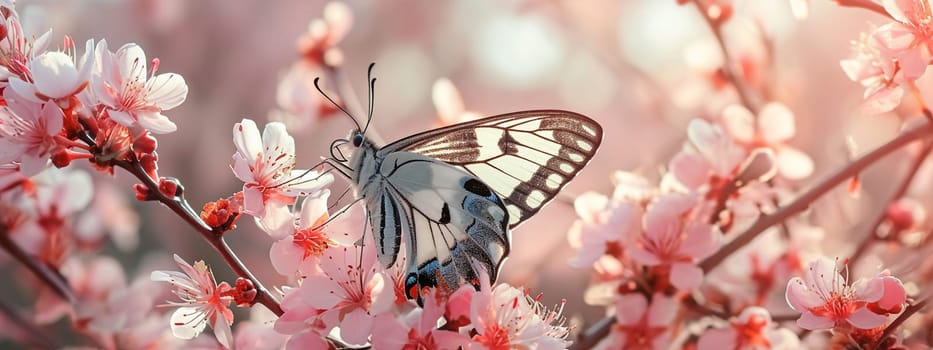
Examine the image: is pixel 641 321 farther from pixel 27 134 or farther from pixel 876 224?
pixel 27 134

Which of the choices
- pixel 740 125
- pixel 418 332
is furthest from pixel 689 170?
pixel 418 332

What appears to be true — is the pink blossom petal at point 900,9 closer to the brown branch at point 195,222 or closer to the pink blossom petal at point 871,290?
the pink blossom petal at point 871,290

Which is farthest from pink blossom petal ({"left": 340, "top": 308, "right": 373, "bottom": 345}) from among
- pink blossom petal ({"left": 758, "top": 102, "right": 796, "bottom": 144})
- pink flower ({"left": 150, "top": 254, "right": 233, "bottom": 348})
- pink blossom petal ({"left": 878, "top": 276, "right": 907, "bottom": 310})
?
pink blossom petal ({"left": 758, "top": 102, "right": 796, "bottom": 144})

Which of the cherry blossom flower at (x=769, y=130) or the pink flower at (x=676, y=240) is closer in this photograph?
the pink flower at (x=676, y=240)

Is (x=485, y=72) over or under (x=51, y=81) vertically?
under

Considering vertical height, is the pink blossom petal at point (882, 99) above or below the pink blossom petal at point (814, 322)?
above

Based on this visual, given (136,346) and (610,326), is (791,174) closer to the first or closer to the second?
(610,326)

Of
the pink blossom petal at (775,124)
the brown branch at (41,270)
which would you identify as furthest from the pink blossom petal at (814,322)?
the brown branch at (41,270)

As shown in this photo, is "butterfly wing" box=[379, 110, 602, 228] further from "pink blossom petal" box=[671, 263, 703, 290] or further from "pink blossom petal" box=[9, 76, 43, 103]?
"pink blossom petal" box=[9, 76, 43, 103]

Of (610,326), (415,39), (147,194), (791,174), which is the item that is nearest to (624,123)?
(415,39)
